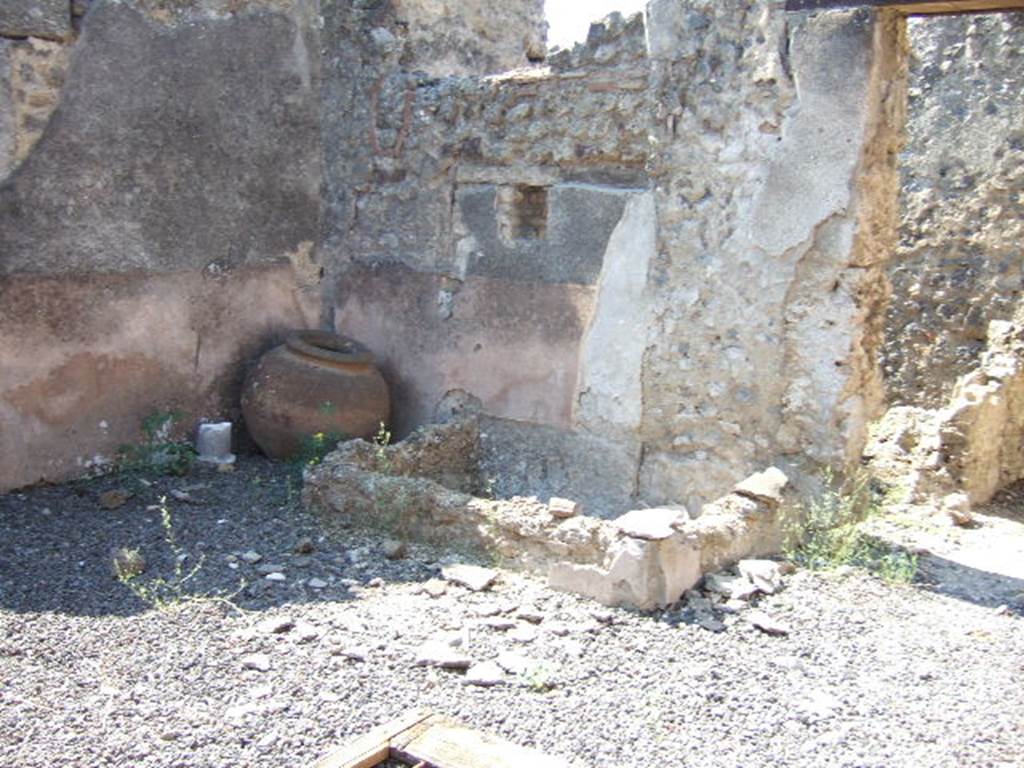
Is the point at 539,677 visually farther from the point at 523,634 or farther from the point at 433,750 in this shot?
the point at 433,750

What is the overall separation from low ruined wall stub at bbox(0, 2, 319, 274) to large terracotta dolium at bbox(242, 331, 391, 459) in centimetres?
81

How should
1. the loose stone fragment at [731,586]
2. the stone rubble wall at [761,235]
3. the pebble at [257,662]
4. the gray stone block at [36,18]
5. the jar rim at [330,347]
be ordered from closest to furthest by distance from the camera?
the pebble at [257,662]
the loose stone fragment at [731,586]
the stone rubble wall at [761,235]
the gray stone block at [36,18]
the jar rim at [330,347]

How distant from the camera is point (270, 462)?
664 cm

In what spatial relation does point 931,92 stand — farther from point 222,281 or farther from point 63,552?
point 63,552

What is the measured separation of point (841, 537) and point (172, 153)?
4375 millimetres

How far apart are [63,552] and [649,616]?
271 cm

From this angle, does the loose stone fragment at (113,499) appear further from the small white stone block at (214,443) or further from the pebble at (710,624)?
the pebble at (710,624)

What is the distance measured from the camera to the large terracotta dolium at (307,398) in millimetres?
6477

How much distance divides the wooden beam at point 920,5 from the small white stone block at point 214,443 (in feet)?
13.1

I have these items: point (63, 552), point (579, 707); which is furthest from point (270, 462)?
point (579, 707)

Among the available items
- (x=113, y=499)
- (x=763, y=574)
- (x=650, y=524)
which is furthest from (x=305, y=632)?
(x=113, y=499)

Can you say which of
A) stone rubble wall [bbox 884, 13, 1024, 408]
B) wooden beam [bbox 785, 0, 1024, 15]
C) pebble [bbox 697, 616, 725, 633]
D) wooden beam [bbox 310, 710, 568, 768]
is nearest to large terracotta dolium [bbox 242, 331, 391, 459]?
pebble [bbox 697, 616, 725, 633]

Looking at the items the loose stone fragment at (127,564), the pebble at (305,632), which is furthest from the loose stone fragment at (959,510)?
the loose stone fragment at (127,564)

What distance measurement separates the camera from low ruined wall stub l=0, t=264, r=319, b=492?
583 centimetres
